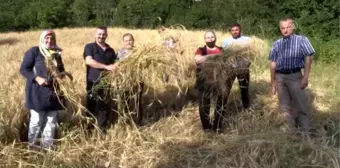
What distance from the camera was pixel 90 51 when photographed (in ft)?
18.8

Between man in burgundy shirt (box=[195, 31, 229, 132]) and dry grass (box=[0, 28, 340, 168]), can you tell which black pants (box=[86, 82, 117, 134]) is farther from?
man in burgundy shirt (box=[195, 31, 229, 132])

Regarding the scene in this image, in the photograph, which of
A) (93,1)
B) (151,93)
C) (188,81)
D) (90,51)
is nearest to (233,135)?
(188,81)

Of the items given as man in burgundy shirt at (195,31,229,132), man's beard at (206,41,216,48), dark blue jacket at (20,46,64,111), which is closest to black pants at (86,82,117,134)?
dark blue jacket at (20,46,64,111)

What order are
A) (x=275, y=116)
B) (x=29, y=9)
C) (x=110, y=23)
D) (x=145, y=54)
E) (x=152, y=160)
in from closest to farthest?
(x=152, y=160) → (x=145, y=54) → (x=275, y=116) → (x=110, y=23) → (x=29, y=9)

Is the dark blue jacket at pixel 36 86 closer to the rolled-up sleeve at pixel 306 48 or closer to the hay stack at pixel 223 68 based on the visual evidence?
the hay stack at pixel 223 68

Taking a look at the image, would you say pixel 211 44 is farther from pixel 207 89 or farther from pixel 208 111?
pixel 208 111

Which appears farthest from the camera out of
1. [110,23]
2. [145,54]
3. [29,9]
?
[29,9]

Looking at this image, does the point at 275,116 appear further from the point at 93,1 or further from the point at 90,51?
the point at 93,1

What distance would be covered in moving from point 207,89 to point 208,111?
34 cm

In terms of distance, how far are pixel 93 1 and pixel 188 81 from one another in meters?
50.6

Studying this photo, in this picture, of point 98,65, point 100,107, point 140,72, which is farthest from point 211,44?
point 100,107

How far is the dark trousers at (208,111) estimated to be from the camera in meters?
6.04

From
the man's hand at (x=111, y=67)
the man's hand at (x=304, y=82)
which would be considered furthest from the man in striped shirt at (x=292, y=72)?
the man's hand at (x=111, y=67)

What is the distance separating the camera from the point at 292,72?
5.89 metres
